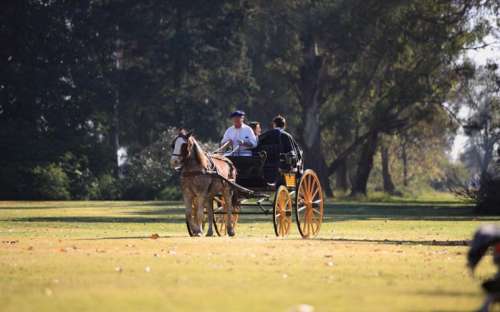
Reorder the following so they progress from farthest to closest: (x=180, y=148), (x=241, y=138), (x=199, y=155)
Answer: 1. (x=241, y=138)
2. (x=199, y=155)
3. (x=180, y=148)

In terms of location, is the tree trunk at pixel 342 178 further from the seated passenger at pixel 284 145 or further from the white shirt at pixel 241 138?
the white shirt at pixel 241 138

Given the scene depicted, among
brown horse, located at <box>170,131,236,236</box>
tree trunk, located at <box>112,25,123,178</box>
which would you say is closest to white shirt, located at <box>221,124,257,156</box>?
brown horse, located at <box>170,131,236,236</box>

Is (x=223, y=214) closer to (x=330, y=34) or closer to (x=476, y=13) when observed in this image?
(x=476, y=13)

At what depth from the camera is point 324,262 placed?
17.5m

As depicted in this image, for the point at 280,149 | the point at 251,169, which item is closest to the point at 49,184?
the point at 251,169

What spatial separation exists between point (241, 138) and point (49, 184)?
37169 millimetres

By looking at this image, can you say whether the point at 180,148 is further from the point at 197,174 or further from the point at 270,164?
the point at 270,164

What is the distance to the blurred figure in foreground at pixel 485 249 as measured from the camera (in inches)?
422

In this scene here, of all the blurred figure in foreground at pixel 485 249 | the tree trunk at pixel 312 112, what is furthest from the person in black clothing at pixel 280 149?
the tree trunk at pixel 312 112

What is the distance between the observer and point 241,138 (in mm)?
25109

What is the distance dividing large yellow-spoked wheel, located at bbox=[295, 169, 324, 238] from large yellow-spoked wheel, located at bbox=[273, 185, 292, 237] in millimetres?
218

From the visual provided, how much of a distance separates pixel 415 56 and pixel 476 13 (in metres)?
8.23

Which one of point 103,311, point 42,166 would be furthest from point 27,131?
point 103,311

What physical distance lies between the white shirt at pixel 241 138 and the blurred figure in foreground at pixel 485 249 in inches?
553
